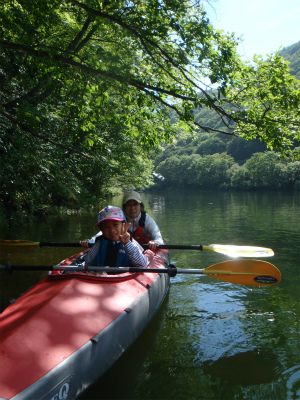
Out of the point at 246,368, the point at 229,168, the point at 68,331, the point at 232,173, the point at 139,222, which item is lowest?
the point at 246,368

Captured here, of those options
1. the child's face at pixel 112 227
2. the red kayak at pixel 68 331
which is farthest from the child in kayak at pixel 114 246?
the red kayak at pixel 68 331

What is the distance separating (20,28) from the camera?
679 cm

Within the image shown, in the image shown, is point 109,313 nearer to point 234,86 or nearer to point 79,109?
point 234,86

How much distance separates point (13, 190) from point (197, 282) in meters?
5.73

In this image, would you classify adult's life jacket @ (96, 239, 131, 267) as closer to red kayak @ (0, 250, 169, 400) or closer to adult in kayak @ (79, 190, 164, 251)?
red kayak @ (0, 250, 169, 400)

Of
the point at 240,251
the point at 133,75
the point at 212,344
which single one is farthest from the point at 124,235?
the point at 133,75

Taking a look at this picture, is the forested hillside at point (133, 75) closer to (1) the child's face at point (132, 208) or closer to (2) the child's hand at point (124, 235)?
(1) the child's face at point (132, 208)

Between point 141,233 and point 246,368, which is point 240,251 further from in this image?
point 246,368

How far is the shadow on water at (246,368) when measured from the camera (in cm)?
344

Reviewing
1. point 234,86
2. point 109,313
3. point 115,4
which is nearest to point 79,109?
point 115,4

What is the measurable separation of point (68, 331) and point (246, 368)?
1951mm

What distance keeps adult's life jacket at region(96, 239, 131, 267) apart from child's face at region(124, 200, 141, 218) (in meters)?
1.53

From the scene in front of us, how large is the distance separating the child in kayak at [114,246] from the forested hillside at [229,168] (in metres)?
42.4

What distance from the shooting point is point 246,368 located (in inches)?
144
